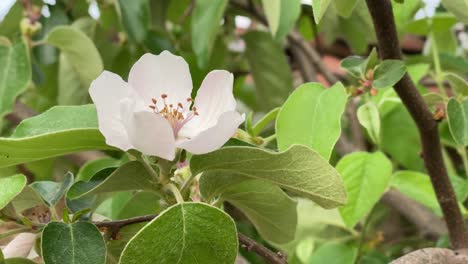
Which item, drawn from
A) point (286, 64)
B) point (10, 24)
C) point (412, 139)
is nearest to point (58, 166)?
point (10, 24)

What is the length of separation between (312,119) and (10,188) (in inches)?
9.9

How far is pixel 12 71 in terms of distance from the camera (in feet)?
3.03

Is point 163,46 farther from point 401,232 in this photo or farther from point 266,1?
point 401,232

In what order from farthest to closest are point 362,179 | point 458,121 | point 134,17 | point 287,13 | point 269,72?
point 269,72
point 134,17
point 287,13
point 362,179
point 458,121

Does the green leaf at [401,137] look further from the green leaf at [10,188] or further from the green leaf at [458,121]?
the green leaf at [10,188]

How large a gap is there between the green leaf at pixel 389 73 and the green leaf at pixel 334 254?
1.31 ft

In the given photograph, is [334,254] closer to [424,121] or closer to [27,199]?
[424,121]

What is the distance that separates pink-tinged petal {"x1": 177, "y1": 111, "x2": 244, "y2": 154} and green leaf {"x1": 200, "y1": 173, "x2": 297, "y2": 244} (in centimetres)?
6

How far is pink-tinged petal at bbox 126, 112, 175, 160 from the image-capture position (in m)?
0.45

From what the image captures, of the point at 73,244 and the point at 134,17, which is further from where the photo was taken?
the point at 134,17

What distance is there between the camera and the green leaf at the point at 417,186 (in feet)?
2.95

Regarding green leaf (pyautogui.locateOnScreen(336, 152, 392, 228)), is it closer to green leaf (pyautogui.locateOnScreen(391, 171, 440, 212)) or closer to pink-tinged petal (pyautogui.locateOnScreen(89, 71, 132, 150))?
green leaf (pyautogui.locateOnScreen(391, 171, 440, 212))

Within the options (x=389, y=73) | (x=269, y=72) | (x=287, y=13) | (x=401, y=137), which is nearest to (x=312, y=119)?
(x=389, y=73)

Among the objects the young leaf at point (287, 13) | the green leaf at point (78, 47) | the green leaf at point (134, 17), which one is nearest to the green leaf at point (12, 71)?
the green leaf at point (78, 47)
